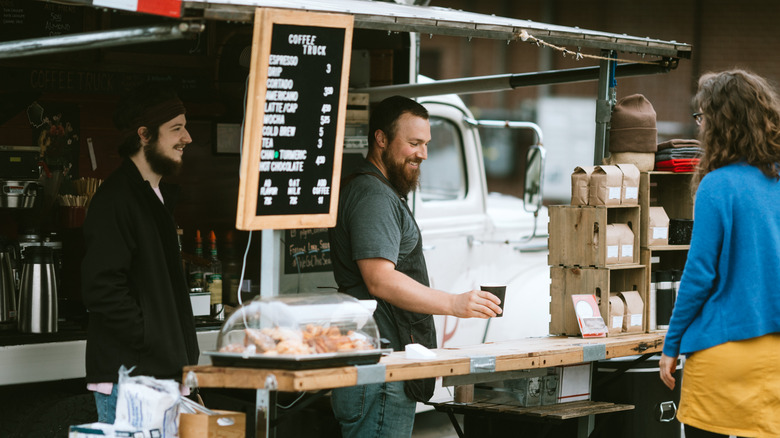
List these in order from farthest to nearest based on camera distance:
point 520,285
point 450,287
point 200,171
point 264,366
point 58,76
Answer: point 520,285 → point 450,287 → point 200,171 → point 58,76 → point 264,366

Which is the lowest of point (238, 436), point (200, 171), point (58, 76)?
point (238, 436)

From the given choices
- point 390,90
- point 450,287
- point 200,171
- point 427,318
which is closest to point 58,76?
point 200,171

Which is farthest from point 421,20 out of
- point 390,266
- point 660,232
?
point 660,232

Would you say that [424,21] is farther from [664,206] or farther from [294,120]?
[664,206]

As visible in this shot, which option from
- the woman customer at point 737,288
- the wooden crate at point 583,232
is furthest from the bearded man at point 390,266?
the wooden crate at point 583,232

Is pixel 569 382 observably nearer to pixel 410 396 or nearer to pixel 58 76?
pixel 410 396

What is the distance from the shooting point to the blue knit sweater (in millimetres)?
3879

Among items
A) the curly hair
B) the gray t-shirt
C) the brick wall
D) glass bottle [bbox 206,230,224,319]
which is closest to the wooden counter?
the gray t-shirt

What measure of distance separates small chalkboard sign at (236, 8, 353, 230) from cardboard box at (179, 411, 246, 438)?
758 millimetres

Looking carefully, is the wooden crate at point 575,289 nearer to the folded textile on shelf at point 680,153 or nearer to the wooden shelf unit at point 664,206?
the wooden shelf unit at point 664,206

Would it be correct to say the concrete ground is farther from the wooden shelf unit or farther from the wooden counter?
the wooden counter

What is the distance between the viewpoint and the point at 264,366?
12.0ft

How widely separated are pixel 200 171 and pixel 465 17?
233 cm

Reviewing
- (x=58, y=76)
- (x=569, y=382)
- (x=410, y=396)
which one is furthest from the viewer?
(x=58, y=76)
